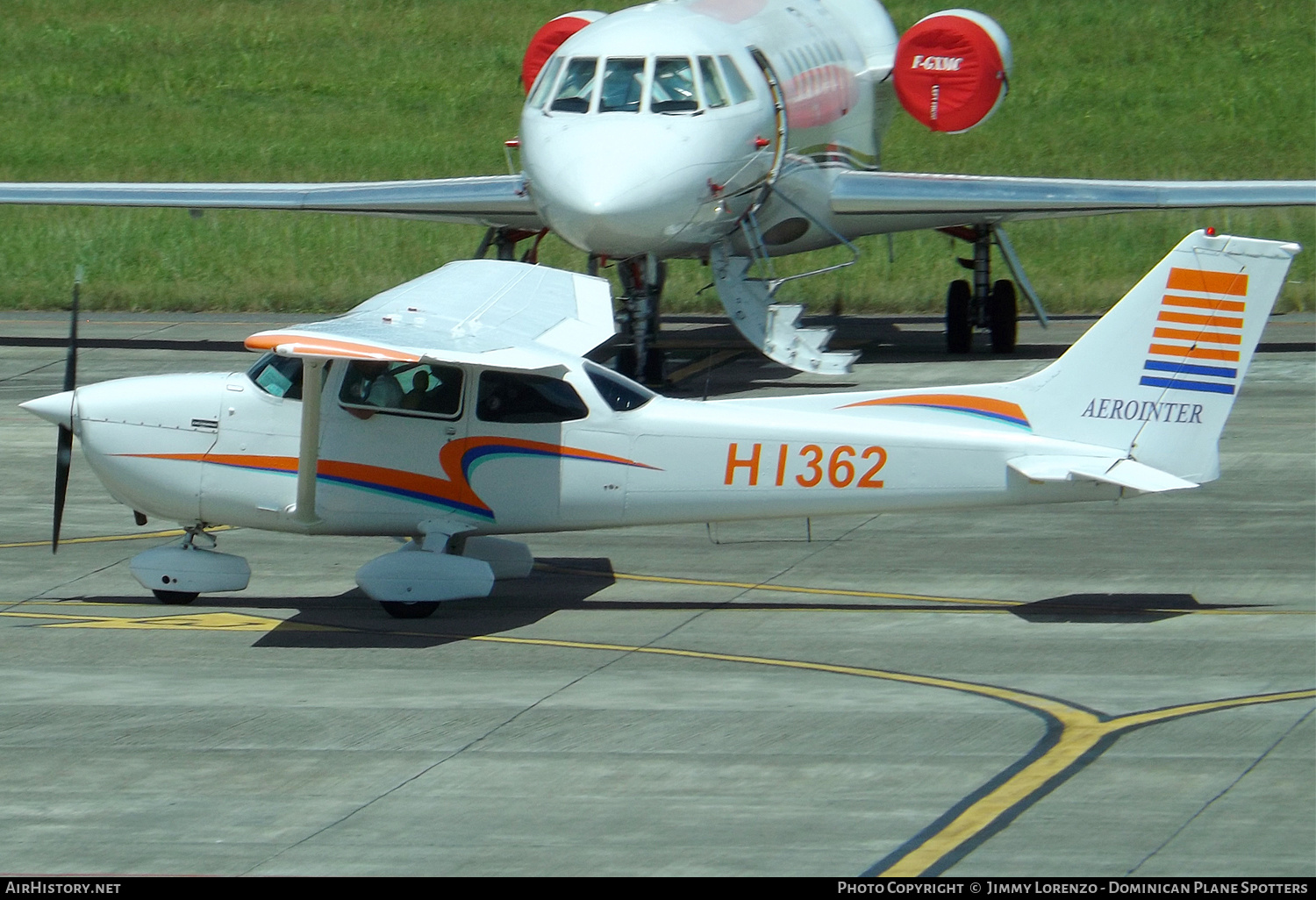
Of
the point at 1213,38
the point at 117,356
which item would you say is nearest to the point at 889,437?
the point at 117,356

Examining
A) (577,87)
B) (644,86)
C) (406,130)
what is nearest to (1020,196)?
(644,86)

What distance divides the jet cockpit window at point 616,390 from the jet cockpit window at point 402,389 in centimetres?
105

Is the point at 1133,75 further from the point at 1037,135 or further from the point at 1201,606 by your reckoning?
the point at 1201,606

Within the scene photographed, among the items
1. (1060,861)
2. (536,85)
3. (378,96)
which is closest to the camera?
(1060,861)

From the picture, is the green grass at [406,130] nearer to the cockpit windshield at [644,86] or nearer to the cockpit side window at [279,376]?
the cockpit windshield at [644,86]

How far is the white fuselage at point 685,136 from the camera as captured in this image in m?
20.6

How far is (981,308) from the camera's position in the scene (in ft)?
85.7

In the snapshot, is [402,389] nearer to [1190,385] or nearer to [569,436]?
[569,436]

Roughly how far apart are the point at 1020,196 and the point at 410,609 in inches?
521

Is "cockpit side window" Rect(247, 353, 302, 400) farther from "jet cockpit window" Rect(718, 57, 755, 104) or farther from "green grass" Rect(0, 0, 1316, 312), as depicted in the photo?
"green grass" Rect(0, 0, 1316, 312)

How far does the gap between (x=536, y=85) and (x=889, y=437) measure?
34.5 ft

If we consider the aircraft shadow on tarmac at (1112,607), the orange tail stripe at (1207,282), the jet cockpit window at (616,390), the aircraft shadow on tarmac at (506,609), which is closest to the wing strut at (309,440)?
the aircraft shadow on tarmac at (506,609)

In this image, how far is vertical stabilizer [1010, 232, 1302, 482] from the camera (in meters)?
13.4

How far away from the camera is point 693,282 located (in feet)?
105
